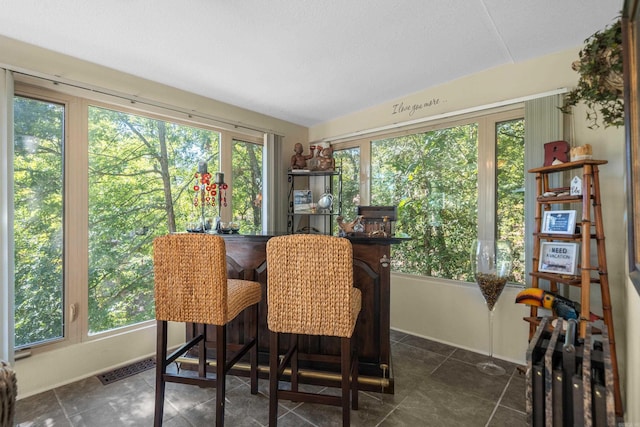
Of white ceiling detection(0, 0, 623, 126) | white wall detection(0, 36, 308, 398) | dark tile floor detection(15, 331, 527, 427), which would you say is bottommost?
dark tile floor detection(15, 331, 527, 427)

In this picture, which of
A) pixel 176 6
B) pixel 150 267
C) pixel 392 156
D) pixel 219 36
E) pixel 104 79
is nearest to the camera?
pixel 176 6

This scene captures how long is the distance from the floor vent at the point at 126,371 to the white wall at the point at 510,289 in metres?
2.45

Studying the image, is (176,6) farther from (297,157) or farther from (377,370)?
(377,370)

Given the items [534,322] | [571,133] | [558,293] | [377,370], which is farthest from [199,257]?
[571,133]

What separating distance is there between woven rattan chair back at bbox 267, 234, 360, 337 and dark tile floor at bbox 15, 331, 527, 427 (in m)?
0.71

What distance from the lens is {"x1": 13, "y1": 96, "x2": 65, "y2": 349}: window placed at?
218cm

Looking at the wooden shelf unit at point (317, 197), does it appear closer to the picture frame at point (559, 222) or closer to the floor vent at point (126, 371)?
the floor vent at point (126, 371)

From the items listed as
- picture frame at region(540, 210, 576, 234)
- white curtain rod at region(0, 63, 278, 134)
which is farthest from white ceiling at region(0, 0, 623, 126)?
picture frame at region(540, 210, 576, 234)

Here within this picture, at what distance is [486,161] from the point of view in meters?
2.80

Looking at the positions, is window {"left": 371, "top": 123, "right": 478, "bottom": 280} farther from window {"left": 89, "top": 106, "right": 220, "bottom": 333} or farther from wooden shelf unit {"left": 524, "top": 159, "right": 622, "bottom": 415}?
window {"left": 89, "top": 106, "right": 220, "bottom": 333}

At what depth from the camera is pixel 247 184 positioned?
3.67m

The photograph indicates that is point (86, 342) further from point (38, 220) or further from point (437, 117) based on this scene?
point (437, 117)

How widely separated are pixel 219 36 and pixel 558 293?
312cm

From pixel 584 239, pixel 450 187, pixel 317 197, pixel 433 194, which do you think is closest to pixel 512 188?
pixel 450 187
